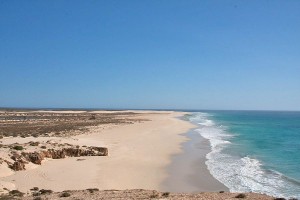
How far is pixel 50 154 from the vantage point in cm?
2545

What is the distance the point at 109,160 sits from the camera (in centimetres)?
2659

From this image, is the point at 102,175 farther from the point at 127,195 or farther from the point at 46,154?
the point at 127,195

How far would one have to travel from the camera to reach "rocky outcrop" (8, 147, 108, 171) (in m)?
21.4

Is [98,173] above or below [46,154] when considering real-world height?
below

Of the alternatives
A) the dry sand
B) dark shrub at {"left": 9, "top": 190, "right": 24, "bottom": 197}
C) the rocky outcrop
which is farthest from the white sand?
dark shrub at {"left": 9, "top": 190, "right": 24, "bottom": 197}

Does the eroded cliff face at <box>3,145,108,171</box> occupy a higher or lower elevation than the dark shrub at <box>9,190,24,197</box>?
higher

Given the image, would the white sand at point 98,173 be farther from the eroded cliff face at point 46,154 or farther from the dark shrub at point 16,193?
the dark shrub at point 16,193

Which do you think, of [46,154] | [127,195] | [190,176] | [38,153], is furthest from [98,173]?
[127,195]

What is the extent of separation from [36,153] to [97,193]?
29.7 ft

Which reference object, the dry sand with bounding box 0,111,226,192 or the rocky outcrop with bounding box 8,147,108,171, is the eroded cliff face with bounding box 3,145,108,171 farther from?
the dry sand with bounding box 0,111,226,192

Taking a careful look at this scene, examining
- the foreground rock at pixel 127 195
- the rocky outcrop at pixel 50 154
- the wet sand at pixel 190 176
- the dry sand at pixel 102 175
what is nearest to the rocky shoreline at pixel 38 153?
the rocky outcrop at pixel 50 154

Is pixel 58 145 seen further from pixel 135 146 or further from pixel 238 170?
pixel 238 170

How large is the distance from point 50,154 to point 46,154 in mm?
391

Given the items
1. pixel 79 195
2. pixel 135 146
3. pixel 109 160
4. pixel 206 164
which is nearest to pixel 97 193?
pixel 79 195
